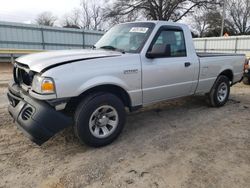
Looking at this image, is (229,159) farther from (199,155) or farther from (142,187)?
(142,187)

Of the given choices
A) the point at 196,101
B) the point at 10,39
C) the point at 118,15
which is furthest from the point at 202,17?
the point at 196,101

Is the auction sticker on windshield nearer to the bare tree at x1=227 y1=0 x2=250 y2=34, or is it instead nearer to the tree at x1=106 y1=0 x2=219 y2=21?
the tree at x1=106 y1=0 x2=219 y2=21

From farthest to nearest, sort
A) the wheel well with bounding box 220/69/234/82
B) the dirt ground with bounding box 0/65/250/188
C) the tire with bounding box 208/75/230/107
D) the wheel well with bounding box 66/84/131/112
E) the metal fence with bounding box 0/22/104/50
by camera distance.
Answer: the metal fence with bounding box 0/22/104/50 < the wheel well with bounding box 220/69/234/82 < the tire with bounding box 208/75/230/107 < the wheel well with bounding box 66/84/131/112 < the dirt ground with bounding box 0/65/250/188

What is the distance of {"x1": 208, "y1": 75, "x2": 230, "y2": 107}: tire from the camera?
557 centimetres

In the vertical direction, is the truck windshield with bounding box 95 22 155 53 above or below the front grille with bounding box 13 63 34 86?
above

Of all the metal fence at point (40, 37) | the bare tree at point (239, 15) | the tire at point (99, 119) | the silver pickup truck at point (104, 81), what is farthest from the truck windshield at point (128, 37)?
the bare tree at point (239, 15)

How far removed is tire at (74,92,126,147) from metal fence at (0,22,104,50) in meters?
14.4

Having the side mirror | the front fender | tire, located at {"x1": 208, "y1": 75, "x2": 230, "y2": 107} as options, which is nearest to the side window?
the side mirror

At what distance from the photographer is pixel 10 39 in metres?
15.5

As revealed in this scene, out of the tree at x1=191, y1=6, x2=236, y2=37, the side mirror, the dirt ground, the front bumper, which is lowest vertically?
the dirt ground

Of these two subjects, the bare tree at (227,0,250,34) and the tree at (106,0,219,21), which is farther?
the bare tree at (227,0,250,34)

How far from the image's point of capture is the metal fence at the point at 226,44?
1495 cm

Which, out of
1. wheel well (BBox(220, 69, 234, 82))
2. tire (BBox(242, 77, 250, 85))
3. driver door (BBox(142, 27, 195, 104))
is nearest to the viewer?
driver door (BBox(142, 27, 195, 104))

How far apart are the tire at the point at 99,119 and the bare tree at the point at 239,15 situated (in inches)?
1872
